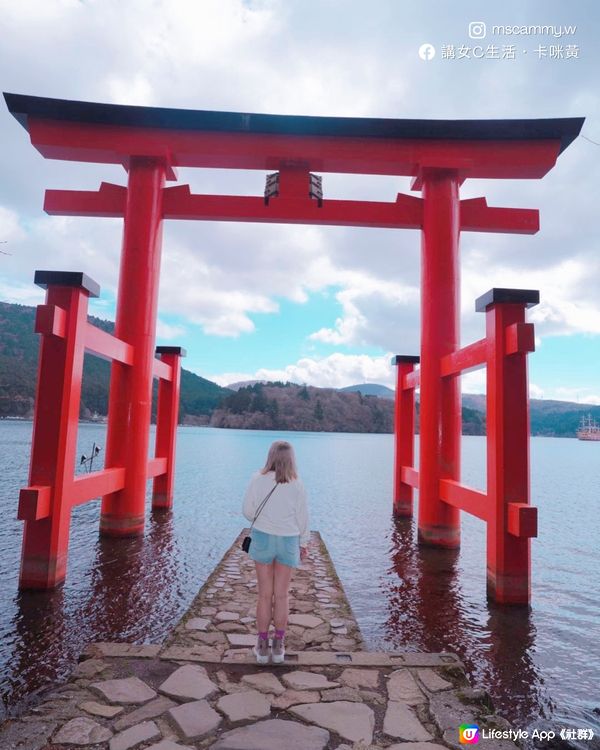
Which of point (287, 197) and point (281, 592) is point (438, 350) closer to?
point (287, 197)

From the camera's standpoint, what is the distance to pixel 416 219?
354 inches

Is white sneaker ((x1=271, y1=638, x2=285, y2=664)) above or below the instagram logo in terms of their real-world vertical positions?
above

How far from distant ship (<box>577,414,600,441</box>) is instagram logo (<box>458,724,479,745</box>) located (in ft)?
458

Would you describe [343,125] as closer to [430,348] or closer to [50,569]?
[430,348]

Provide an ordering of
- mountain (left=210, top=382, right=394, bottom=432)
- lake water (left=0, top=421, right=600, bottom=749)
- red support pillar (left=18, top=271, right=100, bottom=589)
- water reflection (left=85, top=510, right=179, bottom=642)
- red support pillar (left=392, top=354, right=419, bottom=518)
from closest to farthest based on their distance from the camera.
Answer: lake water (left=0, top=421, right=600, bottom=749), water reflection (left=85, top=510, right=179, bottom=642), red support pillar (left=18, top=271, right=100, bottom=589), red support pillar (left=392, top=354, right=419, bottom=518), mountain (left=210, top=382, right=394, bottom=432)

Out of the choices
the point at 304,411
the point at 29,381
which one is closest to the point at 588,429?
the point at 304,411

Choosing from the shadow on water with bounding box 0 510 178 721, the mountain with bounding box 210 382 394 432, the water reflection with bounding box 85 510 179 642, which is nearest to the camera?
the shadow on water with bounding box 0 510 178 721

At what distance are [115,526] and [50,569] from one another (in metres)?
2.75

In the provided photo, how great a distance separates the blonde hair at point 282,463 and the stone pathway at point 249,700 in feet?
4.52

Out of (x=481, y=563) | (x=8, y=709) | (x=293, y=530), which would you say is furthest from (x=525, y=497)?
(x=8, y=709)

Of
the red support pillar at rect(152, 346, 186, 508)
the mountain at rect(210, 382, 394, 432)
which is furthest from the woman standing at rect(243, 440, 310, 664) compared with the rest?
the mountain at rect(210, 382, 394, 432)

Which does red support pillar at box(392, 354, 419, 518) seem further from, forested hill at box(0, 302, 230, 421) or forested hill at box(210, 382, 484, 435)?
forested hill at box(210, 382, 484, 435)

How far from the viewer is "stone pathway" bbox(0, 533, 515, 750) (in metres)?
2.64

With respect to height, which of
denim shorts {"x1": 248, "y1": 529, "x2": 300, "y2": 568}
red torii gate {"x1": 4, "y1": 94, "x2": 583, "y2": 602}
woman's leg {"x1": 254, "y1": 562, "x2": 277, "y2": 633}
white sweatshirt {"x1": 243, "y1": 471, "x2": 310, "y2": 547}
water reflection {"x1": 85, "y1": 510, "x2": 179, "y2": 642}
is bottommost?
water reflection {"x1": 85, "y1": 510, "x2": 179, "y2": 642}
